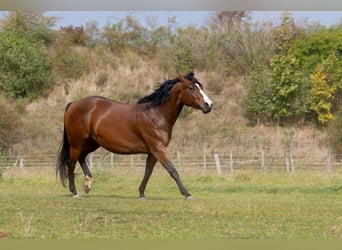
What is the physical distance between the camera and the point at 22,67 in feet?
115

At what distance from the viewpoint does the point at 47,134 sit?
32.1 m

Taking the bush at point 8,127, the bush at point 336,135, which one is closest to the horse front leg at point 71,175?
the bush at point 8,127

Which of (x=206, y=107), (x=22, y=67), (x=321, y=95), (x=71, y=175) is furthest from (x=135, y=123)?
(x=22, y=67)

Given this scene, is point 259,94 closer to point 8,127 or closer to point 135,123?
point 8,127

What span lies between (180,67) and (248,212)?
94.5 feet

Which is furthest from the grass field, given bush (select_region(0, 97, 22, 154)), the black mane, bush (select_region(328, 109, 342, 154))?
bush (select_region(0, 97, 22, 154))

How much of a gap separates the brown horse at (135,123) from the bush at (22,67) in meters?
23.2

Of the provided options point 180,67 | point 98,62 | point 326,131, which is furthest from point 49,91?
point 326,131

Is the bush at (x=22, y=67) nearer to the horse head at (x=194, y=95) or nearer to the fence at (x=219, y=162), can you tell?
the fence at (x=219, y=162)

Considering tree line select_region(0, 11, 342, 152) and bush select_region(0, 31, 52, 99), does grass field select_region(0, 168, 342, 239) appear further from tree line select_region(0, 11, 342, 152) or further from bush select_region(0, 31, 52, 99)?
bush select_region(0, 31, 52, 99)

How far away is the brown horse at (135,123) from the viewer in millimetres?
11359

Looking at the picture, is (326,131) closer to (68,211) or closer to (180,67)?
(180,67)

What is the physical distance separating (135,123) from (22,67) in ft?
81.4

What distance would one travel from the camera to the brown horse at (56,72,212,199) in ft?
37.3
